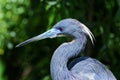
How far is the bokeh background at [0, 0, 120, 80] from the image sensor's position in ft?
14.7

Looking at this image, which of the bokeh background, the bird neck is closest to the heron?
the bird neck

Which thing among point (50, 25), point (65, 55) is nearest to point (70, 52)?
point (65, 55)

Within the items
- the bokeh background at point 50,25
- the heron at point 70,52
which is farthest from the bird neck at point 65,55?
the bokeh background at point 50,25

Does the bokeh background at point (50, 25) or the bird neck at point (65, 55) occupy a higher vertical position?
the bird neck at point (65, 55)

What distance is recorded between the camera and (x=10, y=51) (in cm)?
641

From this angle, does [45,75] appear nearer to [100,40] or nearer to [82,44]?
[100,40]

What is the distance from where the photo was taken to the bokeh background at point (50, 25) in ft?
14.7

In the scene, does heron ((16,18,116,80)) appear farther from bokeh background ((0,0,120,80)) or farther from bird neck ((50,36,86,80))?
bokeh background ((0,0,120,80))

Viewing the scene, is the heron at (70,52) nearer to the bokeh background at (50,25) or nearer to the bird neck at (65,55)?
the bird neck at (65,55)

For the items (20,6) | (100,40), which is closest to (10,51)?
(20,6)

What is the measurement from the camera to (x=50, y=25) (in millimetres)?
4441

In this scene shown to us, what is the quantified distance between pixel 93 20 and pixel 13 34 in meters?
1.41

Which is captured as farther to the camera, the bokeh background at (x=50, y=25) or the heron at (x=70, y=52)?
the bokeh background at (x=50, y=25)

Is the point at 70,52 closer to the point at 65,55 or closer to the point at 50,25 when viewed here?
the point at 65,55
